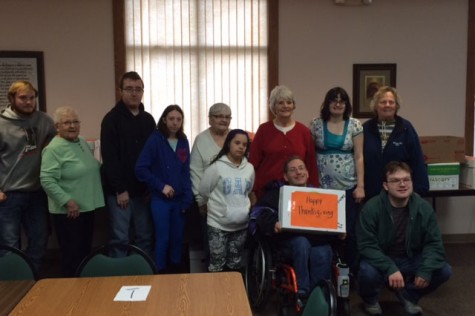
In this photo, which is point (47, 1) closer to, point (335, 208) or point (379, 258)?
point (335, 208)

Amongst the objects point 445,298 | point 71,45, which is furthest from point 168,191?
point 445,298

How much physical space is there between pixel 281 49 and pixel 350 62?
2.36ft

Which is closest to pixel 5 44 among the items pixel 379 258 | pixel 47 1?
pixel 47 1

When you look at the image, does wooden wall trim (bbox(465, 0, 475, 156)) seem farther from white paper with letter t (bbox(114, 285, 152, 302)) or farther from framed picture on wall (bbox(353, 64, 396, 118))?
white paper with letter t (bbox(114, 285, 152, 302))

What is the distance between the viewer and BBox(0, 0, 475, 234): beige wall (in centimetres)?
435

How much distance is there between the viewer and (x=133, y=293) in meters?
1.87

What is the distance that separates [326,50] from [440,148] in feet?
4.72

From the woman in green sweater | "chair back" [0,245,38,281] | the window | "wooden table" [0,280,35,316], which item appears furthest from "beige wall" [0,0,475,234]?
"wooden table" [0,280,35,316]

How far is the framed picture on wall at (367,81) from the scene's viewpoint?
4.73 meters

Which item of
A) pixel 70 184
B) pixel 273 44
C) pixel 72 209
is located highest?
pixel 273 44

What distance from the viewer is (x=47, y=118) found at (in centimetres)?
343

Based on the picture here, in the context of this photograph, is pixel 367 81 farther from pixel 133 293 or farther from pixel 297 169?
pixel 133 293

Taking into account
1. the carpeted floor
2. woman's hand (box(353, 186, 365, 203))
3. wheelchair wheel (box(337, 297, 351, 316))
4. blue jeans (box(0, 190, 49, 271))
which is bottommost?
the carpeted floor

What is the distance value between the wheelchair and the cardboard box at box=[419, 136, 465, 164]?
5.54 ft
